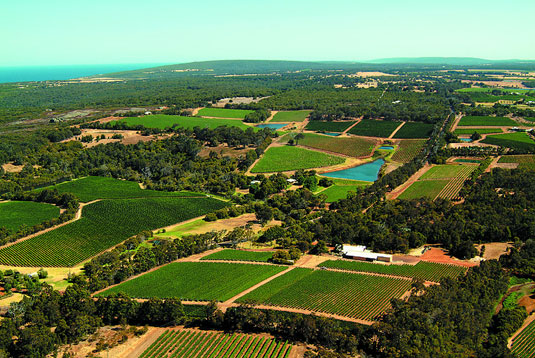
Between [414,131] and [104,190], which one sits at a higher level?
[414,131]

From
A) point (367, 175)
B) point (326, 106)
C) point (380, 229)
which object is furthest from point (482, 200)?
point (326, 106)

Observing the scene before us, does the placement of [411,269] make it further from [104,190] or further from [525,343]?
[104,190]

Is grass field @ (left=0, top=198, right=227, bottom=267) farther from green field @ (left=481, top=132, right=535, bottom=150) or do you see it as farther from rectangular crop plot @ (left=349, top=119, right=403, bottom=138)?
green field @ (left=481, top=132, right=535, bottom=150)

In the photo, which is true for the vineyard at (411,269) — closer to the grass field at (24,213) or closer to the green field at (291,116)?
the grass field at (24,213)

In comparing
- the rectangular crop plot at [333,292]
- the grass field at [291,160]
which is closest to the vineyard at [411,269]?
the rectangular crop plot at [333,292]

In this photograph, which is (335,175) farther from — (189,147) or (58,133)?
(58,133)

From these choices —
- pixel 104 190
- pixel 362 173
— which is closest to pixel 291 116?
pixel 362 173
